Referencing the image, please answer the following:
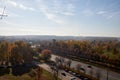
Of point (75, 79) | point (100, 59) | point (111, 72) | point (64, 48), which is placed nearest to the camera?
point (75, 79)

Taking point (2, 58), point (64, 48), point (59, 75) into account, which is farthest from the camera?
point (64, 48)

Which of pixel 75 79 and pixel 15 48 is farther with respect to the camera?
pixel 15 48

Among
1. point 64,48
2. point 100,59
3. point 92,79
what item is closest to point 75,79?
point 92,79

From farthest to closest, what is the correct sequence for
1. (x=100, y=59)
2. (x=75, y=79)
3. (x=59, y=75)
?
(x=100, y=59), (x=59, y=75), (x=75, y=79)

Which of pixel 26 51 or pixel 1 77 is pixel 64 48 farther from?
pixel 1 77

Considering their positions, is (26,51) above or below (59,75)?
above

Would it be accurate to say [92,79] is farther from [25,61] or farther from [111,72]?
[25,61]

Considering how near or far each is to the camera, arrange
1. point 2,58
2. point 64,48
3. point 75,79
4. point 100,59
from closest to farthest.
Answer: point 75,79, point 2,58, point 100,59, point 64,48

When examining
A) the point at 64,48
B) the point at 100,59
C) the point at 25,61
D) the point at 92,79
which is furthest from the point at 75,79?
the point at 64,48

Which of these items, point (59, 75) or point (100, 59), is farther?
point (100, 59)
